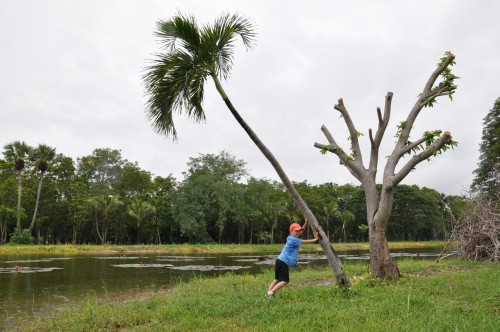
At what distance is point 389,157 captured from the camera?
12141 millimetres

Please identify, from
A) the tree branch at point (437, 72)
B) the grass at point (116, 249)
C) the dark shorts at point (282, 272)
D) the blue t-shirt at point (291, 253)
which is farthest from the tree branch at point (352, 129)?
the grass at point (116, 249)

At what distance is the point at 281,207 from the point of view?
62.3 m

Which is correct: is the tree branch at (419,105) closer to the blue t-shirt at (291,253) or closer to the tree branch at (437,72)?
the tree branch at (437,72)

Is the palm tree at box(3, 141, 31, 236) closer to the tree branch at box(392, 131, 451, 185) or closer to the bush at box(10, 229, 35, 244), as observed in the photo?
the bush at box(10, 229, 35, 244)

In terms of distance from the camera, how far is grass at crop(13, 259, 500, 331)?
5.88 meters

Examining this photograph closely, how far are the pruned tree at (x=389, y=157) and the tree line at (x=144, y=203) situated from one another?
39.3 meters

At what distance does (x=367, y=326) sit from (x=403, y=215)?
73160 millimetres

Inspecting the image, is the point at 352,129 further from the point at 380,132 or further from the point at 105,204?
the point at 105,204

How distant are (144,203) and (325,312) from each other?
52.3 m

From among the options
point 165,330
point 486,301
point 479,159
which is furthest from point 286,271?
point 479,159

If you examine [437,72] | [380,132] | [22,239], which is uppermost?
[437,72]

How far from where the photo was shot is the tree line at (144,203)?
54000 mm

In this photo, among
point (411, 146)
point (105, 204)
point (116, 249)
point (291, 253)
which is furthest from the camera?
point (105, 204)

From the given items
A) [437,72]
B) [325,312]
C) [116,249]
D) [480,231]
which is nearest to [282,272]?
[325,312]
